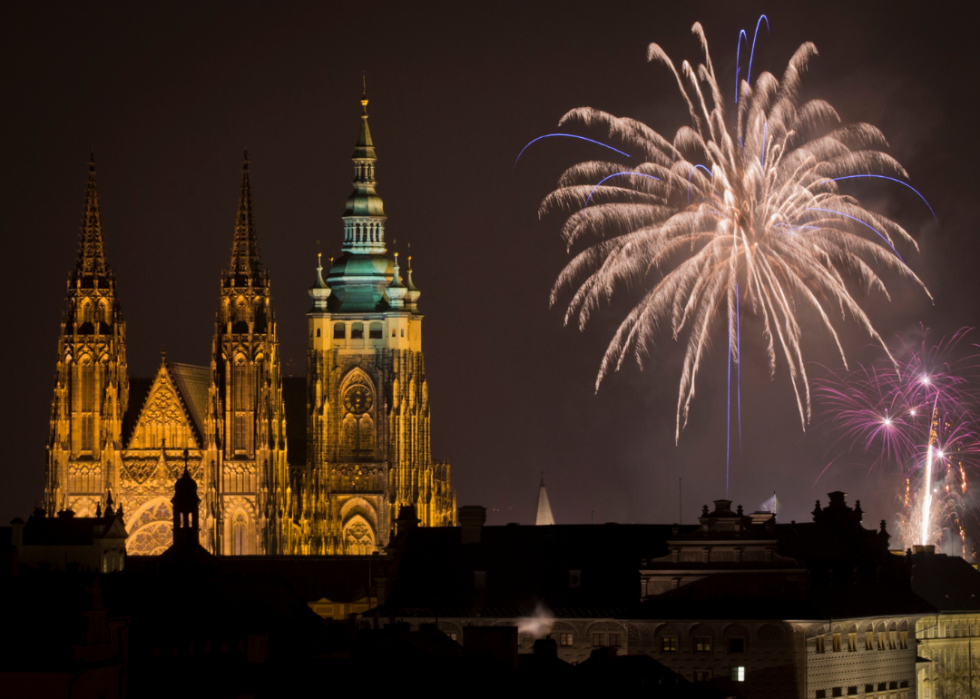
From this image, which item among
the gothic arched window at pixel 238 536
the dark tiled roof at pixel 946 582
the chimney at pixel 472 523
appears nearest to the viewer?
the chimney at pixel 472 523

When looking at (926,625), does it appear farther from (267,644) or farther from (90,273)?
(90,273)

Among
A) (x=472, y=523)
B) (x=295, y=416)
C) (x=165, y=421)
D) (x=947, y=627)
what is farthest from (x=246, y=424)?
(x=947, y=627)

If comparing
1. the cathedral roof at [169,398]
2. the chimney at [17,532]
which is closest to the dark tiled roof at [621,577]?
the chimney at [17,532]

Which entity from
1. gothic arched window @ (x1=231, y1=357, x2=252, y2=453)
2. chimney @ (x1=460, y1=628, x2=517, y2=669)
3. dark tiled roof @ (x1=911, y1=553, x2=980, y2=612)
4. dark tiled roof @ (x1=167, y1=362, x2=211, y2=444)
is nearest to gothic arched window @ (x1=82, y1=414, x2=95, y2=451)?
dark tiled roof @ (x1=167, y1=362, x2=211, y2=444)

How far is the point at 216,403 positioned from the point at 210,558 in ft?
159

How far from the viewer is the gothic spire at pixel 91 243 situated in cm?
13575

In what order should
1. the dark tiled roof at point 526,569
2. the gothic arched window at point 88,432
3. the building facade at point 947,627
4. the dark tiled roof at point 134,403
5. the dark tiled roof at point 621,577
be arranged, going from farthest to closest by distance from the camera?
the dark tiled roof at point 134,403 < the gothic arched window at point 88,432 < the building facade at point 947,627 < the dark tiled roof at point 526,569 < the dark tiled roof at point 621,577

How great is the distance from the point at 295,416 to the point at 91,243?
56.4ft

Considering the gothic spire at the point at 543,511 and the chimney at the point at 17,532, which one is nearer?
the chimney at the point at 17,532

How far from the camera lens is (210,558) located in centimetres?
8450

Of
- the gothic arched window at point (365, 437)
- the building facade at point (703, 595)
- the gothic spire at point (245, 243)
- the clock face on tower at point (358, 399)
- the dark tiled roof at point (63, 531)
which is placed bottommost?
the building facade at point (703, 595)

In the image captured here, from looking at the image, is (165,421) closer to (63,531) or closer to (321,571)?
(63,531)

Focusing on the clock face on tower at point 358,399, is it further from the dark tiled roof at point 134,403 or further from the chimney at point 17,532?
the chimney at point 17,532

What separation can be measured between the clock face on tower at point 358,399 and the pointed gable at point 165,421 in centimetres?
889
